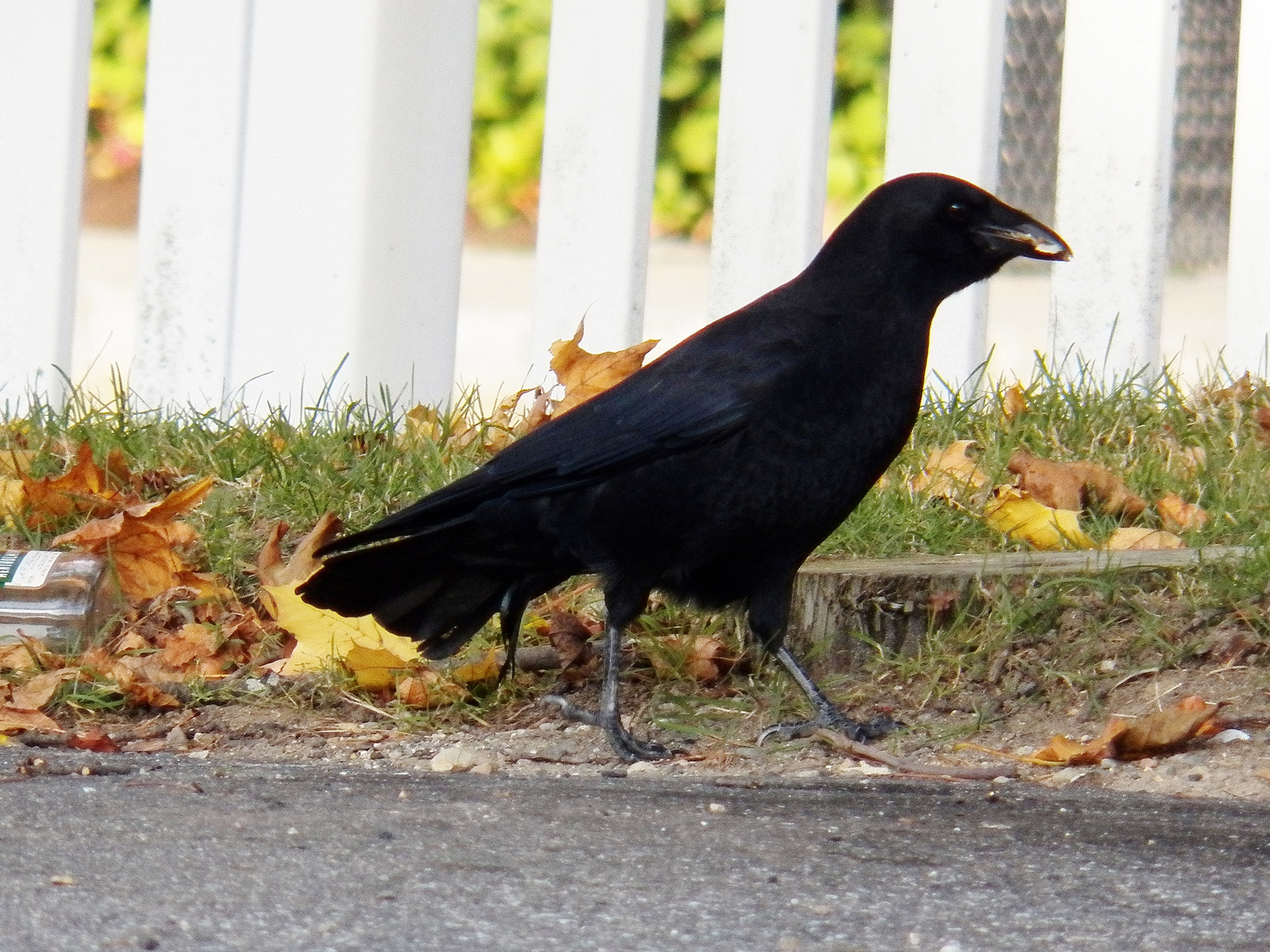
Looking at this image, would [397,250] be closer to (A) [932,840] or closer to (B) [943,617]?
(B) [943,617]

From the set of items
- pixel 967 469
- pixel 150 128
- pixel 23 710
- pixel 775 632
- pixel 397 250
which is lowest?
pixel 23 710

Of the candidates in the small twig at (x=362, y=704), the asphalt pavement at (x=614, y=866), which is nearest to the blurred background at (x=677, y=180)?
the small twig at (x=362, y=704)

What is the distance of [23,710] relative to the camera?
9.99 ft

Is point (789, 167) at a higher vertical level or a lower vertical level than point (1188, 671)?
higher

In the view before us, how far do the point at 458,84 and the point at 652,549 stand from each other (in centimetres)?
179

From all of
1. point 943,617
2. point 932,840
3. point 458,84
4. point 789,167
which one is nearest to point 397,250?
point 458,84

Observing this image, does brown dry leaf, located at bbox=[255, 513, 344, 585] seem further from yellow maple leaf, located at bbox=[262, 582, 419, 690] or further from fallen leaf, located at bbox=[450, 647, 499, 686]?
fallen leaf, located at bbox=[450, 647, 499, 686]

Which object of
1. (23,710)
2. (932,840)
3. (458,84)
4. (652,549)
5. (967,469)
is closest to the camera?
(932,840)

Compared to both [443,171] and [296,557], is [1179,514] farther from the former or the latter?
[443,171]

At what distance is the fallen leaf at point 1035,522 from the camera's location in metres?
3.42

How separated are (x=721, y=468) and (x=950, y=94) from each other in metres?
1.81

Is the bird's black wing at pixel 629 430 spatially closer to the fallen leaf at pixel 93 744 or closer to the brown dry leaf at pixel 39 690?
the fallen leaf at pixel 93 744

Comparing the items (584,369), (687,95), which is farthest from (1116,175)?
(687,95)

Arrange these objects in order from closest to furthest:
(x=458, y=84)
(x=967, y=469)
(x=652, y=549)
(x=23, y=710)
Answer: (x=652, y=549)
(x=23, y=710)
(x=967, y=469)
(x=458, y=84)
